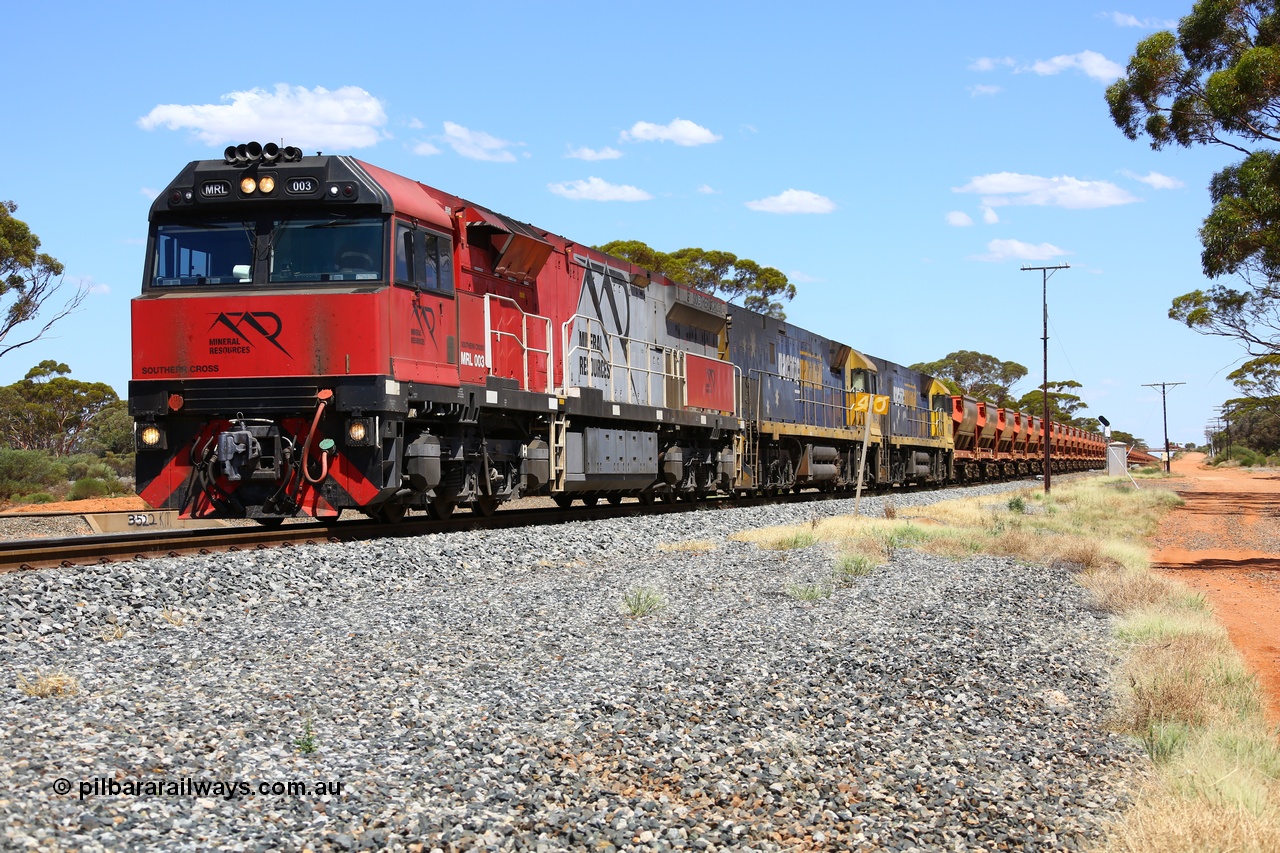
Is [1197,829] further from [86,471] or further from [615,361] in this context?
[86,471]

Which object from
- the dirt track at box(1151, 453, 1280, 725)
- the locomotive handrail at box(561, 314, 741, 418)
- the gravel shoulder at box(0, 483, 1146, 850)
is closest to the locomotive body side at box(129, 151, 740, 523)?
the gravel shoulder at box(0, 483, 1146, 850)

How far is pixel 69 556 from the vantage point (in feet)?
28.5

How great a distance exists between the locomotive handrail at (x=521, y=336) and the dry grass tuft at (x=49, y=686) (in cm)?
748

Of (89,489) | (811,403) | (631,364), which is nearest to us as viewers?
(631,364)

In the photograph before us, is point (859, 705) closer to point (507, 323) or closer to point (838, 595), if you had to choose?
point (838, 595)

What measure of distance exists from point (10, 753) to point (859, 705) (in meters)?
3.81

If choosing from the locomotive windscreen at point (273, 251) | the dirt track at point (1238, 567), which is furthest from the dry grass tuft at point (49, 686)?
the dirt track at point (1238, 567)

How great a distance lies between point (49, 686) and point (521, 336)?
8895 millimetres

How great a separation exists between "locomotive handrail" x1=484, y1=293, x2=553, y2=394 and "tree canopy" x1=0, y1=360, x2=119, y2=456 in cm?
A: 4290

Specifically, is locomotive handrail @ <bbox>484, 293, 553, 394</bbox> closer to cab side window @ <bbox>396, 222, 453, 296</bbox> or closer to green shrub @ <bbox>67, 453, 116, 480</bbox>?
cab side window @ <bbox>396, 222, 453, 296</bbox>

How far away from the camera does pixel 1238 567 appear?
46.9 feet

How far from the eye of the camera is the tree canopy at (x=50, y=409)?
4866 cm

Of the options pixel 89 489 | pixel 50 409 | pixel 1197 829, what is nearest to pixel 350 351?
pixel 1197 829

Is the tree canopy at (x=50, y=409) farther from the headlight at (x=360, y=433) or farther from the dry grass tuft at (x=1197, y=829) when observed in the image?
the dry grass tuft at (x=1197, y=829)
